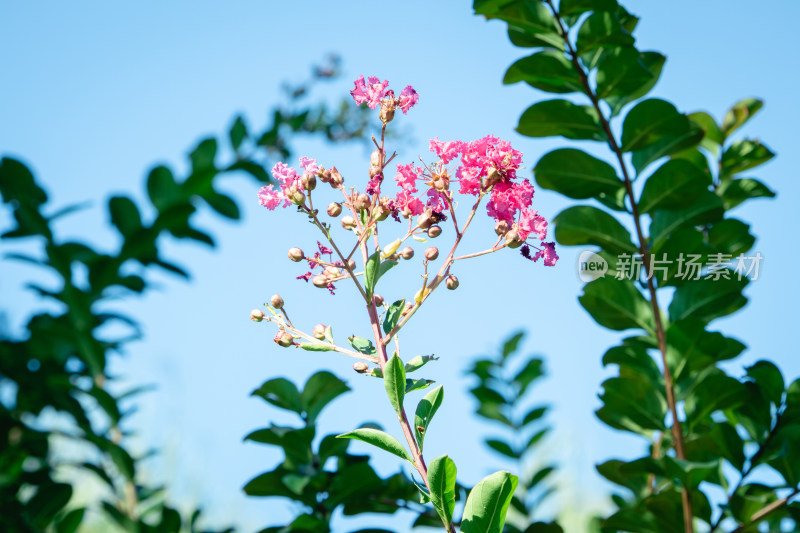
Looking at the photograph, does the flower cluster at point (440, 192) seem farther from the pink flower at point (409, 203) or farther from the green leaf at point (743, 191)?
the green leaf at point (743, 191)

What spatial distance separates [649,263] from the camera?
1169 millimetres

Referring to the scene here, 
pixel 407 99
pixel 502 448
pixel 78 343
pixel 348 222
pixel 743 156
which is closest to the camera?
pixel 78 343

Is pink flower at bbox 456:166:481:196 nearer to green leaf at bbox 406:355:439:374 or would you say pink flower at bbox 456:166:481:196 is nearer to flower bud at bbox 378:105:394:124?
flower bud at bbox 378:105:394:124

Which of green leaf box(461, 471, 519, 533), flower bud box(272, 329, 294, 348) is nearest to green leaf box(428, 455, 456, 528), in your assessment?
green leaf box(461, 471, 519, 533)

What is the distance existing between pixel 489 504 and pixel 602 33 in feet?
2.48

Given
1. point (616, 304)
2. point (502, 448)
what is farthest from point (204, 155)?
point (502, 448)

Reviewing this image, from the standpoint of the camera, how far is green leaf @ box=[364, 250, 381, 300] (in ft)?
3.41

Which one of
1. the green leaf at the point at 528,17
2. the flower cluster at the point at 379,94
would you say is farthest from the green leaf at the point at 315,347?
the green leaf at the point at 528,17

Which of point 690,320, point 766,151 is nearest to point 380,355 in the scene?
point 690,320

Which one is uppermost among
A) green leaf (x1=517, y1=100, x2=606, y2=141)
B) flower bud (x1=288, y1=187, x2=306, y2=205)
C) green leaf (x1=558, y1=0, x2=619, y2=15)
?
green leaf (x1=558, y1=0, x2=619, y2=15)

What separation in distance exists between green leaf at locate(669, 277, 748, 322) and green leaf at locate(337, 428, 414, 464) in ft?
1.80

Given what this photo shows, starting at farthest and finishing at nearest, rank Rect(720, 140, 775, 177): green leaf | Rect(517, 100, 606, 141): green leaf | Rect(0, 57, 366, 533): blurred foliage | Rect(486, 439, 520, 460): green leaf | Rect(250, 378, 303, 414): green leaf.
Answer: Rect(486, 439, 520, 460): green leaf < Rect(720, 140, 775, 177): green leaf < Rect(250, 378, 303, 414): green leaf < Rect(517, 100, 606, 141): green leaf < Rect(0, 57, 366, 533): blurred foliage

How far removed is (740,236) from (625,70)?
1.26 feet

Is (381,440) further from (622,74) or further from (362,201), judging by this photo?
(622,74)
